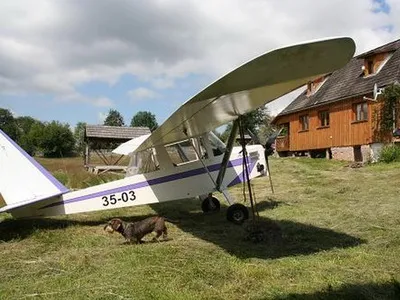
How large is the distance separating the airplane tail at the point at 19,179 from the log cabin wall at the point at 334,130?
761 inches

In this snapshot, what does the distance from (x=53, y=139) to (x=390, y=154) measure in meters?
69.4

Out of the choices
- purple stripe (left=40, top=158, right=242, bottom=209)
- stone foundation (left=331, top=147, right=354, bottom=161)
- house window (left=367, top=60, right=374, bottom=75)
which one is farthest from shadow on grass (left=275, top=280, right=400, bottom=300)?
house window (left=367, top=60, right=374, bottom=75)

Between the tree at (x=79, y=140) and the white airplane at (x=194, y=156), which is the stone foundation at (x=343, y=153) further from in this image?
the tree at (x=79, y=140)

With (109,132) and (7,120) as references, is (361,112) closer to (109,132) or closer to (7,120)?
(109,132)

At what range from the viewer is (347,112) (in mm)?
26266

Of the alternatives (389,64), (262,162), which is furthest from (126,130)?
(262,162)

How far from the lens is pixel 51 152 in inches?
2975

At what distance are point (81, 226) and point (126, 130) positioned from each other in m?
28.7

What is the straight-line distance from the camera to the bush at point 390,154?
67.7 ft

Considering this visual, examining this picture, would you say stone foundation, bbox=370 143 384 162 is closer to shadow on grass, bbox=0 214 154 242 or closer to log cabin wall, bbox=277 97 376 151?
log cabin wall, bbox=277 97 376 151

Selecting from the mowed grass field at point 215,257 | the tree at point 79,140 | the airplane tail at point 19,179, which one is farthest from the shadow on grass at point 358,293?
the tree at point 79,140

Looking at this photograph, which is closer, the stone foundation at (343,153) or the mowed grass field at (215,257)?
the mowed grass field at (215,257)

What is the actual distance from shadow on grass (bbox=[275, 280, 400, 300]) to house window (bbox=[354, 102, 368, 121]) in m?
21.2

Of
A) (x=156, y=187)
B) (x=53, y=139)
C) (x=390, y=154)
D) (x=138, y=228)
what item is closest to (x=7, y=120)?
(x=53, y=139)
